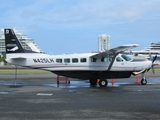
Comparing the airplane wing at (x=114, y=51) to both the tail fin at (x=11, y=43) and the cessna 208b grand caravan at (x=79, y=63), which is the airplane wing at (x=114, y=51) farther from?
the tail fin at (x=11, y=43)

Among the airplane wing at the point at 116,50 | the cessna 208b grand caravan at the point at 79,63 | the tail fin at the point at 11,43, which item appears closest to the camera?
the airplane wing at the point at 116,50

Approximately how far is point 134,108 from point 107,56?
1079cm

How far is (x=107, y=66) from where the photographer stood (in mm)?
20594

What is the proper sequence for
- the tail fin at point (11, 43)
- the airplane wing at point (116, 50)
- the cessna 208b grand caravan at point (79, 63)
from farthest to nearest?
1. the tail fin at point (11, 43)
2. the cessna 208b grand caravan at point (79, 63)
3. the airplane wing at point (116, 50)

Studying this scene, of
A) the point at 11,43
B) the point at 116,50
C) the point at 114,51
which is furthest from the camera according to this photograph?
the point at 11,43

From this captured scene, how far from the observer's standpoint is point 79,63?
68.3ft

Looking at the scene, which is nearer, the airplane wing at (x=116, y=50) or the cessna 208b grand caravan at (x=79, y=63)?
the airplane wing at (x=116, y=50)

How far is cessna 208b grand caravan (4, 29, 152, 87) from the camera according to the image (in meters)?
20.7

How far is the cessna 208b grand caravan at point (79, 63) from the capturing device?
67.8 ft

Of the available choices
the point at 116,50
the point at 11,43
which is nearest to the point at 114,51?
the point at 116,50

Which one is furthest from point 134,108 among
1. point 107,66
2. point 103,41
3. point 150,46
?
point 103,41

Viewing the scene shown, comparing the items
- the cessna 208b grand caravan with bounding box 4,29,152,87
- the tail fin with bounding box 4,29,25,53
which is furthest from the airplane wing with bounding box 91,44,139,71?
the tail fin with bounding box 4,29,25,53

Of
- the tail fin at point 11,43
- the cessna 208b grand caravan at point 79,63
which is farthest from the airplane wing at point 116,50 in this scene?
the tail fin at point 11,43

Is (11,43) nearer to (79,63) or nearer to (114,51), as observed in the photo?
(79,63)
